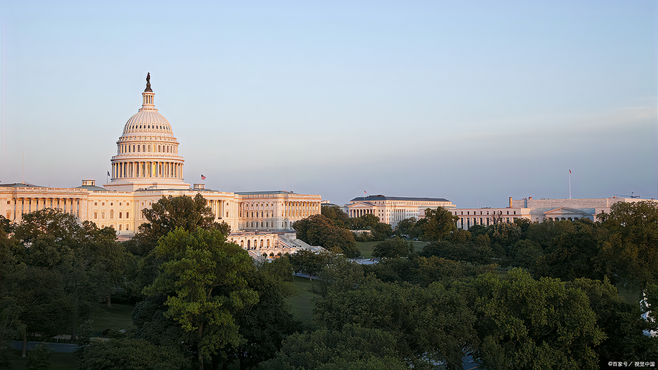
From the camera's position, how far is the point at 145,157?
134 meters

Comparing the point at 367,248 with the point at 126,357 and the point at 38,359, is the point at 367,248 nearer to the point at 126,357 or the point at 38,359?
the point at 38,359

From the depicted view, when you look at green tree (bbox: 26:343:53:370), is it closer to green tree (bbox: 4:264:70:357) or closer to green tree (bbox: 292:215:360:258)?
green tree (bbox: 4:264:70:357)

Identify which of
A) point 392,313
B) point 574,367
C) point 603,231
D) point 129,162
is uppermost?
point 129,162

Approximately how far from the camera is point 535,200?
188m

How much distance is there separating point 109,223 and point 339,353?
338 ft

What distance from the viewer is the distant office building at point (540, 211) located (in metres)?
170

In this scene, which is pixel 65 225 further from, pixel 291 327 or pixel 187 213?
pixel 291 327

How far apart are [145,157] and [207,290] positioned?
3910 inches

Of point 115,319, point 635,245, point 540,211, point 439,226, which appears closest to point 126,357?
point 115,319

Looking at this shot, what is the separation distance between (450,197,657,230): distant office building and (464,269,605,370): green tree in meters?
133

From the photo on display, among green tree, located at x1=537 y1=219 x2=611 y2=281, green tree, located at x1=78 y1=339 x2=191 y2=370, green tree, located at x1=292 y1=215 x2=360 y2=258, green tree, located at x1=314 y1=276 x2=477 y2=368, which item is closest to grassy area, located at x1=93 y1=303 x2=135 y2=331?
green tree, located at x1=78 y1=339 x2=191 y2=370

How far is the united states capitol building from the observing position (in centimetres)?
11262

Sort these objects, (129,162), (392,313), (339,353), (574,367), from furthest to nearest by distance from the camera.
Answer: (129,162) < (392,313) < (574,367) < (339,353)

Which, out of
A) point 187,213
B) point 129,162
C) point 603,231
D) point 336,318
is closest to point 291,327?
point 336,318
